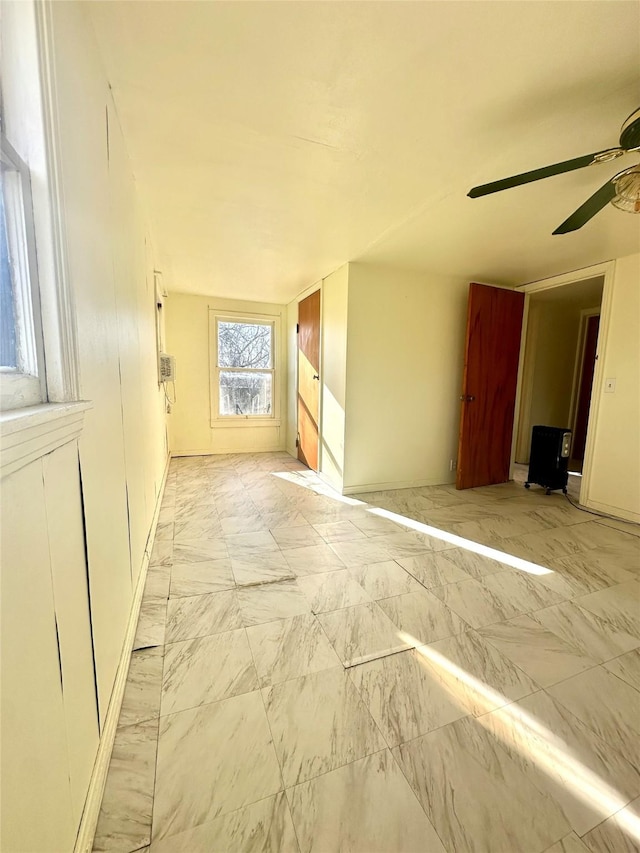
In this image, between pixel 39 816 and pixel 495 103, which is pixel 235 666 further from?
pixel 495 103

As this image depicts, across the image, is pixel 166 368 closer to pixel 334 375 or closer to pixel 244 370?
pixel 334 375

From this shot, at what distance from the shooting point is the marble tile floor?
86cm

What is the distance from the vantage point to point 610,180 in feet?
4.68

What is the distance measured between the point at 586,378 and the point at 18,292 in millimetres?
5864

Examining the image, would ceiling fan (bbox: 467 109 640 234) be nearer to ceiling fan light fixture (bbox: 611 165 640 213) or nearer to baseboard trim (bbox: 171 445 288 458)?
ceiling fan light fixture (bbox: 611 165 640 213)

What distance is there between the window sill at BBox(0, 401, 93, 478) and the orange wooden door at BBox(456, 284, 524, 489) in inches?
137

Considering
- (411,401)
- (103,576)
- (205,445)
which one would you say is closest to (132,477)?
(103,576)

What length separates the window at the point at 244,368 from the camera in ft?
15.6

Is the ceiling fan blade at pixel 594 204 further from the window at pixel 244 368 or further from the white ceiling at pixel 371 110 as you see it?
the window at pixel 244 368

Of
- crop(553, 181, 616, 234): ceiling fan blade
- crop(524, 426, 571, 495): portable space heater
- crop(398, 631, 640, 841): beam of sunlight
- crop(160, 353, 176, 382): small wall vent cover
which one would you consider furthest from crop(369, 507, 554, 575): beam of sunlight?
crop(160, 353, 176, 382): small wall vent cover

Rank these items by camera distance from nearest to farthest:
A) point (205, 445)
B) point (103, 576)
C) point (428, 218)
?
point (103, 576) → point (428, 218) → point (205, 445)

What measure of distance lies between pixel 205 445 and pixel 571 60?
4.70 meters

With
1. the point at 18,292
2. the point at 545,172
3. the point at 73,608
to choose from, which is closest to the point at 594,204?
the point at 545,172

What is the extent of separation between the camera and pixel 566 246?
2648 millimetres
